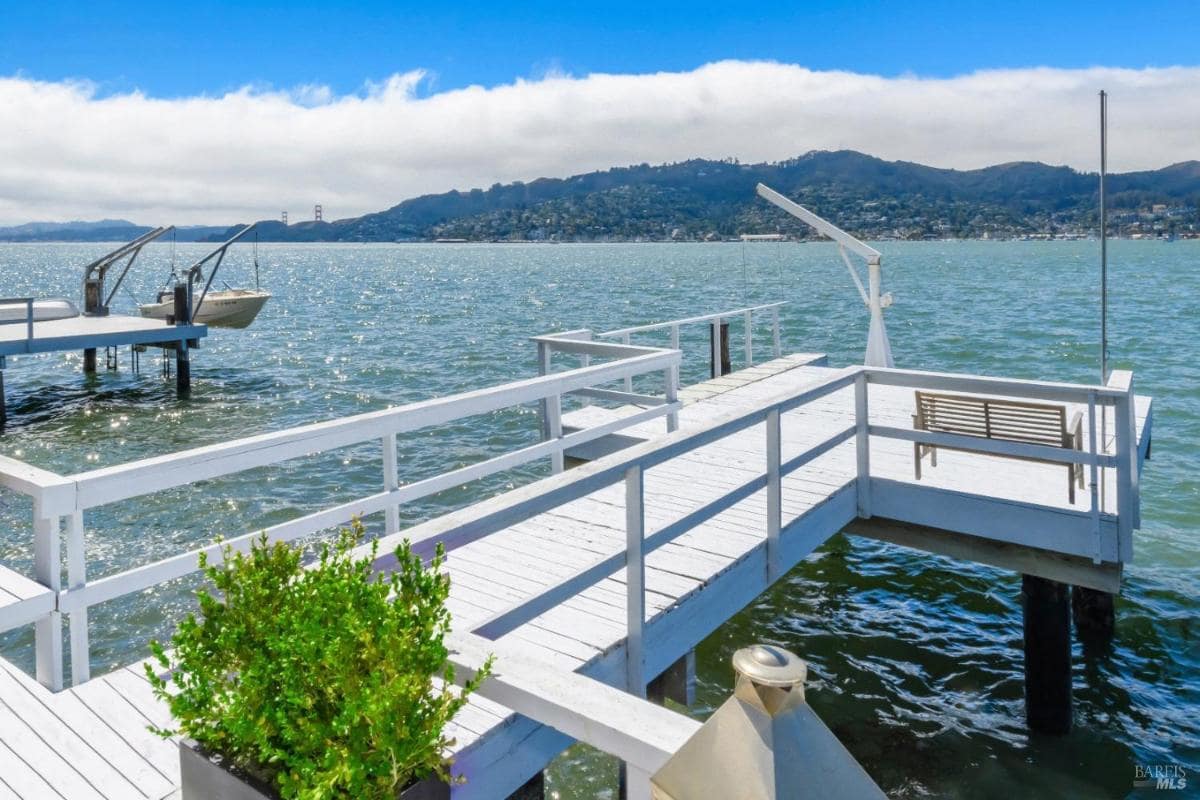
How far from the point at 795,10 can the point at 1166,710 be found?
48312mm

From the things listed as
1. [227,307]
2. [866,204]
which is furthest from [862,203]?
[227,307]

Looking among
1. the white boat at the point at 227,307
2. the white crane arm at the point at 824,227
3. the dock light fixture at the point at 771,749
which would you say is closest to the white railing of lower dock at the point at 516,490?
the dock light fixture at the point at 771,749

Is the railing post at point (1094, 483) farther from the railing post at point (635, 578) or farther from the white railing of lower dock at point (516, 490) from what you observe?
the railing post at point (635, 578)

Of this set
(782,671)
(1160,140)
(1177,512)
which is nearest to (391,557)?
(782,671)

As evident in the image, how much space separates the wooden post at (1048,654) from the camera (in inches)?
276

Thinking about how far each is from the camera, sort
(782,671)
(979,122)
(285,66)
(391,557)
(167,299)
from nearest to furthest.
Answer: (782,671) → (391,557) → (167,299) → (979,122) → (285,66)

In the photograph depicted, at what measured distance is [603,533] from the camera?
6.13 m

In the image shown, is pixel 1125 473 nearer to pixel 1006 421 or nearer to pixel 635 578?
pixel 1006 421

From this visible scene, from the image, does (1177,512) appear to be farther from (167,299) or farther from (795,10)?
(795,10)

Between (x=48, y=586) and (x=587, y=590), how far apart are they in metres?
2.59

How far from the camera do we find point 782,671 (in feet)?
4.46

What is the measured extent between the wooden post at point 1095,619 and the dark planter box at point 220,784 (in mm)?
8230

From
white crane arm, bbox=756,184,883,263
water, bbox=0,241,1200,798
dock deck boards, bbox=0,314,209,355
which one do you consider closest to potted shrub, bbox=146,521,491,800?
water, bbox=0,241,1200,798

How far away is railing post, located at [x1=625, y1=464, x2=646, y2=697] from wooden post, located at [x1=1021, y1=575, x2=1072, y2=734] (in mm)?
4070
